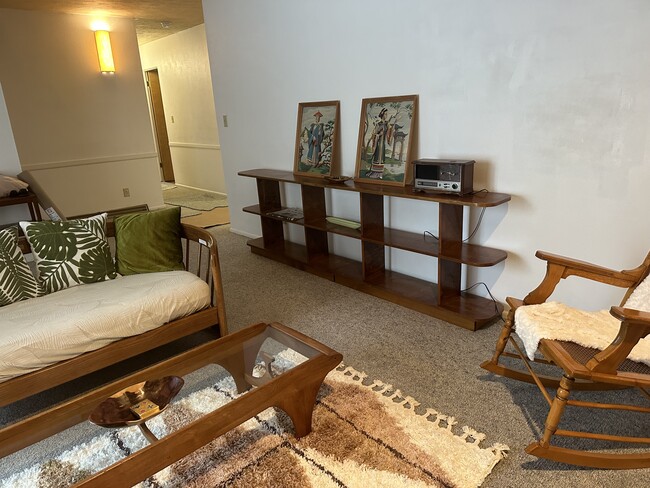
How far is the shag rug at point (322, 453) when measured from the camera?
1531 mm

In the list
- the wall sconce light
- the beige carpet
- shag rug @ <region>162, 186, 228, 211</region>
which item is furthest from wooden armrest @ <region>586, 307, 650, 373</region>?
the wall sconce light

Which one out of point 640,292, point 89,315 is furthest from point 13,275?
point 640,292

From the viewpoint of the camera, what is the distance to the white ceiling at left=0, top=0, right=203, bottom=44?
4.40 metres

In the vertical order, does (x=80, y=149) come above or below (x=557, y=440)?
above

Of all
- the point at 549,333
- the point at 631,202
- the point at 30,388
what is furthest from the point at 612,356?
the point at 30,388

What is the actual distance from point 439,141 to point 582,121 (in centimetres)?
77

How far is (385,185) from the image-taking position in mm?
2852

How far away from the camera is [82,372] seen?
6.30 ft

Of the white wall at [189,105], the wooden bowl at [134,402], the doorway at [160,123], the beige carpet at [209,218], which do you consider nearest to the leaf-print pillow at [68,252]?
the wooden bowl at [134,402]

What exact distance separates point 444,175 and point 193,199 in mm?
4756

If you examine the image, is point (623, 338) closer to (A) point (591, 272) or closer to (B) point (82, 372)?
(A) point (591, 272)

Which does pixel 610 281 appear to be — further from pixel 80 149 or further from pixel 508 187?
pixel 80 149

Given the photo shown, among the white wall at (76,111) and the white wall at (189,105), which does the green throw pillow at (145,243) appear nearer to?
the white wall at (76,111)

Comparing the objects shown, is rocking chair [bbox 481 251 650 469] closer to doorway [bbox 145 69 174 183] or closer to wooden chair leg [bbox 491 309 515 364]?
wooden chair leg [bbox 491 309 515 364]
